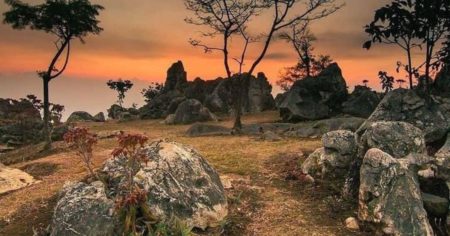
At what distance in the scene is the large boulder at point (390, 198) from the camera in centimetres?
1294

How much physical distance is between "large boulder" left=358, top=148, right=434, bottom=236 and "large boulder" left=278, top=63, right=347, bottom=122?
2550cm

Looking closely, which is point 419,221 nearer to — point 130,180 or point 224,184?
point 224,184

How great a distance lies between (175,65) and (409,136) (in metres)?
56.9

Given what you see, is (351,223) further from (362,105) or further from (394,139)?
(362,105)

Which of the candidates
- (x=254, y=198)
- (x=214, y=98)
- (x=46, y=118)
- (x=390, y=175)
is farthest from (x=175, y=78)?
(x=390, y=175)

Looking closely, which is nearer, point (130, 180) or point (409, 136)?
point (130, 180)

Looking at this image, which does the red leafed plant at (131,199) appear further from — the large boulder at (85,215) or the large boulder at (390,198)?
the large boulder at (390,198)

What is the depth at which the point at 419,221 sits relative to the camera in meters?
12.9

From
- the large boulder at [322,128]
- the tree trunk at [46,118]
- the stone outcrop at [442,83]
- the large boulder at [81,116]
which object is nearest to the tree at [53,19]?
the tree trunk at [46,118]

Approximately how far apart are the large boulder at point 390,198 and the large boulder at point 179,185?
409 cm

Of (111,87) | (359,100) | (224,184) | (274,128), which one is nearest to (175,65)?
(111,87)

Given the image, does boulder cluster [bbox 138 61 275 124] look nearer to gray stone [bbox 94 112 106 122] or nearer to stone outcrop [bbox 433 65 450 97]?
gray stone [bbox 94 112 106 122]

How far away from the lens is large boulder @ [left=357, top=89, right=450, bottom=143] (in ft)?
63.3

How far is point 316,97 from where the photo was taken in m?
42.0
